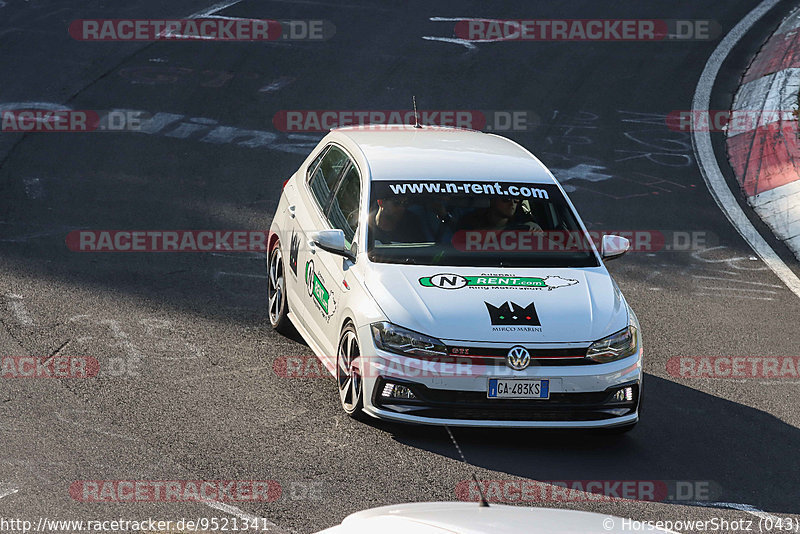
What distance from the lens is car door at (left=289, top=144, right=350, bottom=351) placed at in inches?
337

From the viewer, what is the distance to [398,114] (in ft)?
54.4

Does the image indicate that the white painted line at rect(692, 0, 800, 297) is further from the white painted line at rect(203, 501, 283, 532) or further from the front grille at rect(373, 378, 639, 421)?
the white painted line at rect(203, 501, 283, 532)

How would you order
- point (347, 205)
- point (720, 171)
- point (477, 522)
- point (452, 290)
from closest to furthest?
point (477, 522) → point (452, 290) → point (347, 205) → point (720, 171)

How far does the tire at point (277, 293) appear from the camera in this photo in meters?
9.19

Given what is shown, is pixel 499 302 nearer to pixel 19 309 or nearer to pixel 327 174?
pixel 327 174

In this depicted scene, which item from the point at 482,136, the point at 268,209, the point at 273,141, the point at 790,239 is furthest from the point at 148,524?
the point at 273,141

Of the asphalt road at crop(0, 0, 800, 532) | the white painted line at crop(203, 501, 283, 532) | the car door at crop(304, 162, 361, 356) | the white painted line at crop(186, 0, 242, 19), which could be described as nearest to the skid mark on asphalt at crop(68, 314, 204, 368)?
the asphalt road at crop(0, 0, 800, 532)

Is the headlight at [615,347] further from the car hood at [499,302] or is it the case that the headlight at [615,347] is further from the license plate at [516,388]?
the license plate at [516,388]

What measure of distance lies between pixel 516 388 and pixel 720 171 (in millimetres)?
8479

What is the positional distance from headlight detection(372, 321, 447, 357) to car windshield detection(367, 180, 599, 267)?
2.47 feet

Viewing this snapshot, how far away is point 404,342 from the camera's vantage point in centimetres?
715

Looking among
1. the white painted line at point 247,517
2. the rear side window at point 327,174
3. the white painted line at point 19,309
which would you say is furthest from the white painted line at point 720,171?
the white painted line at point 19,309

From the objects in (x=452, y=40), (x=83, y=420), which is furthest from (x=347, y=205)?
(x=452, y=40)

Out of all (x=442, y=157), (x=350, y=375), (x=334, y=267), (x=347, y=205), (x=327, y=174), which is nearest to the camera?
(x=350, y=375)
